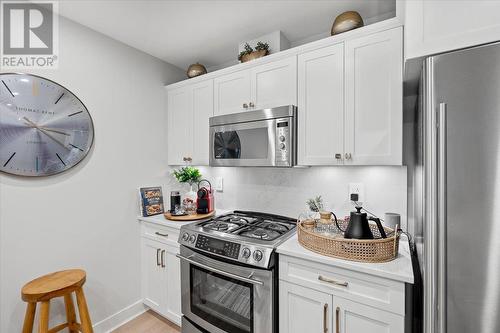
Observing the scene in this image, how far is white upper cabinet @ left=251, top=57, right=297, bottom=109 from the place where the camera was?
5.85 ft

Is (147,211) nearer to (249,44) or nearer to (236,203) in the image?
(236,203)

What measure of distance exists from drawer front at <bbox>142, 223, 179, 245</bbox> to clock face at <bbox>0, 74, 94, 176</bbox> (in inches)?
34.0

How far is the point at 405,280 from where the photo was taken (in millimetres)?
1088

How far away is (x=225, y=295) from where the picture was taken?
5.38 feet

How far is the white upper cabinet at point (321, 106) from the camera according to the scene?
5.27 feet

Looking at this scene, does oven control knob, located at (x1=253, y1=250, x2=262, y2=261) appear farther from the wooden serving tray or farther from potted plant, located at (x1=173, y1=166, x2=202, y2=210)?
potted plant, located at (x1=173, y1=166, x2=202, y2=210)

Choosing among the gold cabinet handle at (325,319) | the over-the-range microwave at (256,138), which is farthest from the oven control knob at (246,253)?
the over-the-range microwave at (256,138)

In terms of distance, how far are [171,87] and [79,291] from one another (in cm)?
200

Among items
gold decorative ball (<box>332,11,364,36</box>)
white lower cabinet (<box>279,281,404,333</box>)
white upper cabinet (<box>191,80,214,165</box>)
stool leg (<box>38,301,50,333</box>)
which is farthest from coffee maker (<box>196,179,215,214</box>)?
gold decorative ball (<box>332,11,364,36</box>)

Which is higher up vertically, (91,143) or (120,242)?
(91,143)

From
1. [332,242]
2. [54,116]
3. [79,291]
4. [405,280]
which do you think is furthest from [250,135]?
[79,291]

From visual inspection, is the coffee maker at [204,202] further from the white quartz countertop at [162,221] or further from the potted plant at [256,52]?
the potted plant at [256,52]

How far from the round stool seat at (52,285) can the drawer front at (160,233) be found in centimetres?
63

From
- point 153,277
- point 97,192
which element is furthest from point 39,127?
point 153,277
